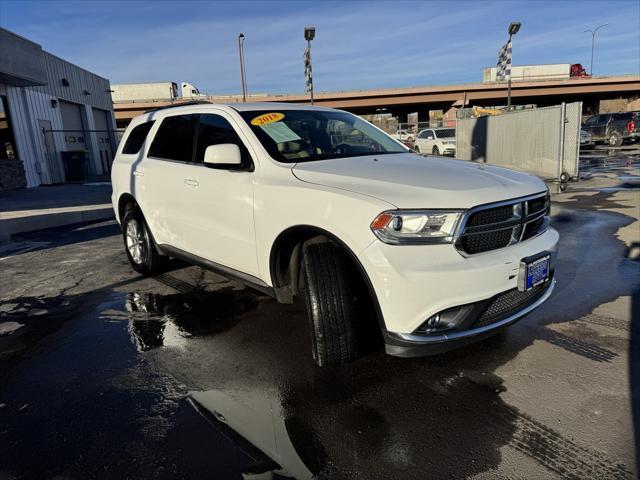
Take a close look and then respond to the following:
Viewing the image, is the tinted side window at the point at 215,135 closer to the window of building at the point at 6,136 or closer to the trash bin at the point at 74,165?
the window of building at the point at 6,136

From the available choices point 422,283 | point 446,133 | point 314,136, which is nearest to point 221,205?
point 314,136

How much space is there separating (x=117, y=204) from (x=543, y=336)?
4.84m

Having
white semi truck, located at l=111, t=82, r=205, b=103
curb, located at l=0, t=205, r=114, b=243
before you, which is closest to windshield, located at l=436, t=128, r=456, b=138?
curb, located at l=0, t=205, r=114, b=243

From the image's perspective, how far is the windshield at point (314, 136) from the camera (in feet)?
12.0

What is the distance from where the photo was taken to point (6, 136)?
52.5 ft

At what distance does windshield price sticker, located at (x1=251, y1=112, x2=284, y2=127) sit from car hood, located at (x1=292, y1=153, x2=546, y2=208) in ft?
2.37

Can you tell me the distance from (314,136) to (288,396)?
2146 millimetres

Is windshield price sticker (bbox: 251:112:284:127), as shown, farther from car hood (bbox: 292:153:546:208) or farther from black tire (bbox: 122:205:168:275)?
black tire (bbox: 122:205:168:275)

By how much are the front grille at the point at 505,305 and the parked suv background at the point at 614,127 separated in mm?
29718

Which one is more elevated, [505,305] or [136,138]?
[136,138]

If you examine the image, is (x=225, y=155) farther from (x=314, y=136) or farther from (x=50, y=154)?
(x=50, y=154)

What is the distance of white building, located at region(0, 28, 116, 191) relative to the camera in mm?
15406

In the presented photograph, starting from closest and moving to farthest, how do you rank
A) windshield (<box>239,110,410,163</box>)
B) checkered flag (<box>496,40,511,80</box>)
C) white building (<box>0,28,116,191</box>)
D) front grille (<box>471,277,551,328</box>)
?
front grille (<box>471,277,551,328</box>) < windshield (<box>239,110,410,163</box>) < white building (<box>0,28,116,191</box>) < checkered flag (<box>496,40,511,80</box>)

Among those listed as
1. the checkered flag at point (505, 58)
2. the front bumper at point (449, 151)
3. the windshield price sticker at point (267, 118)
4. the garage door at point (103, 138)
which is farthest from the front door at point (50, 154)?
the checkered flag at point (505, 58)
